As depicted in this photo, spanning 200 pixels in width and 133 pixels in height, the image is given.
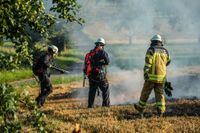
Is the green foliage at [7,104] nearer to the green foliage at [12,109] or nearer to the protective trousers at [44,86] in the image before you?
the green foliage at [12,109]

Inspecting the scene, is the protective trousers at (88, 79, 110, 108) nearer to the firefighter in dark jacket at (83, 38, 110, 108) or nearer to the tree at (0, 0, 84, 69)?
the firefighter in dark jacket at (83, 38, 110, 108)

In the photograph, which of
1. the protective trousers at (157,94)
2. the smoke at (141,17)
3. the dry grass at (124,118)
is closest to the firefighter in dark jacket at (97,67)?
the dry grass at (124,118)

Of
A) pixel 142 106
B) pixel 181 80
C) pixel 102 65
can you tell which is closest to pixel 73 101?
pixel 102 65

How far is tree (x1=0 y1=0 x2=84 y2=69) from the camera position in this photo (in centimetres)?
471

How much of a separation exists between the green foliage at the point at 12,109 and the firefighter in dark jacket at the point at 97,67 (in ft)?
25.2

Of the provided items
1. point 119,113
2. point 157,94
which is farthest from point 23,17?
point 119,113

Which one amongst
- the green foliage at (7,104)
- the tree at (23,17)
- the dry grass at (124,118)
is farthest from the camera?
the dry grass at (124,118)

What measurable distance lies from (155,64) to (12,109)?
6.45 meters

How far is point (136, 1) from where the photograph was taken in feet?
115

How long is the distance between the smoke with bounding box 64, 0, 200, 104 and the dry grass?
3.48 metres

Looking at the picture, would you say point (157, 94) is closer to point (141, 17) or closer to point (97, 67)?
point (97, 67)

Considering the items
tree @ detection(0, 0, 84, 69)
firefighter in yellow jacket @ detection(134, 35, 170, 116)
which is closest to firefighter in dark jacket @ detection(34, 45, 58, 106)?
firefighter in yellow jacket @ detection(134, 35, 170, 116)

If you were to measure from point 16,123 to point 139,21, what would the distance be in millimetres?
33274

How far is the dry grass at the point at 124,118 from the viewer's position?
922 cm
